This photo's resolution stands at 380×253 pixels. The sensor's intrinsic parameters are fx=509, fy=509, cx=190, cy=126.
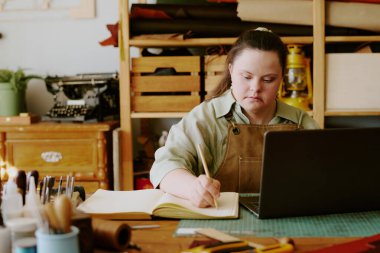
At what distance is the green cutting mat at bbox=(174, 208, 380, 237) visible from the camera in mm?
1094

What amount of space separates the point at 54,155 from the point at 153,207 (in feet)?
5.31

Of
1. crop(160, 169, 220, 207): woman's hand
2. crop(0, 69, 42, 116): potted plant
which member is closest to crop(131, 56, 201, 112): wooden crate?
crop(0, 69, 42, 116): potted plant

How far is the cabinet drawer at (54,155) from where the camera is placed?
108 inches

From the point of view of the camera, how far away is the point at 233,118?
5.96ft

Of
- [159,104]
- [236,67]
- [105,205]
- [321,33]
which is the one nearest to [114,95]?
[159,104]

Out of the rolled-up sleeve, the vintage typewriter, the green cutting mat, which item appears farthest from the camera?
the vintage typewriter

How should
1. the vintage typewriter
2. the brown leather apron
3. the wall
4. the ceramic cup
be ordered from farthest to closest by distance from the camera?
the wall < the vintage typewriter < the brown leather apron < the ceramic cup

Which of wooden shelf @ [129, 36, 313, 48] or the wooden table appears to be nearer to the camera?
the wooden table

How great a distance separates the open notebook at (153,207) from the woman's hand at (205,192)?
0.02 metres

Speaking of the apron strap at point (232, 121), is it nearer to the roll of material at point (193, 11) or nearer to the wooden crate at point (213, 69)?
the wooden crate at point (213, 69)

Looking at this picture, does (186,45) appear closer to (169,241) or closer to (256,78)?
(256,78)

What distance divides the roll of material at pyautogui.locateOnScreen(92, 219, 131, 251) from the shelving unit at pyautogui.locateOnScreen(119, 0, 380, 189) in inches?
70.5

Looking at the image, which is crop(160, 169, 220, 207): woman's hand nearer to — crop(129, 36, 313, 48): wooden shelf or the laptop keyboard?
the laptop keyboard

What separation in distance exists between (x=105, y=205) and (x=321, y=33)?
180cm
